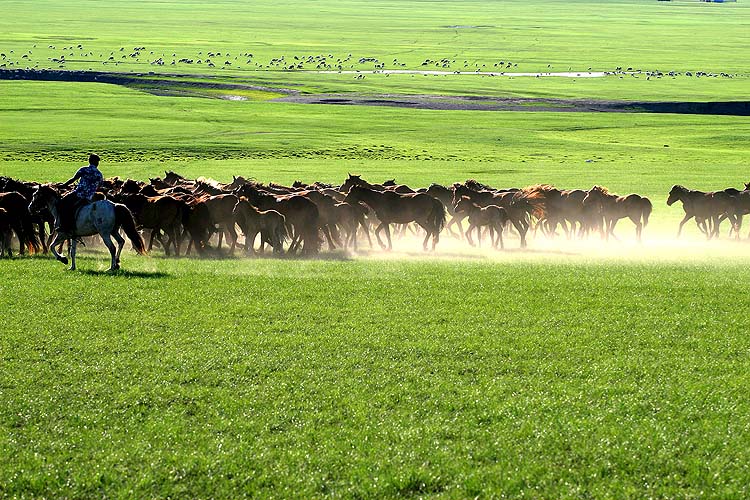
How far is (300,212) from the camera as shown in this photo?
2505 cm

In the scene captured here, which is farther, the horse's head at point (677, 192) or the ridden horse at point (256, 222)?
the horse's head at point (677, 192)

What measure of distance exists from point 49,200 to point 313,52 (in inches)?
4911

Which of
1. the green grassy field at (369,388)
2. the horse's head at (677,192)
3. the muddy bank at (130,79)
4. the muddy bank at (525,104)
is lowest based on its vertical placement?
the green grassy field at (369,388)

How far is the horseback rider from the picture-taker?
19500mm

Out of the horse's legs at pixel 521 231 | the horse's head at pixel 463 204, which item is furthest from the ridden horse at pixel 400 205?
the horse's legs at pixel 521 231

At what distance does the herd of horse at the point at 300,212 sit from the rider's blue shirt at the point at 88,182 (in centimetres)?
25

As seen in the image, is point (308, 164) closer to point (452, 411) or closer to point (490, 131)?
point (490, 131)

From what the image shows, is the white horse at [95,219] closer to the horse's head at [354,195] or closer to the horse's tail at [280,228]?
the horse's tail at [280,228]

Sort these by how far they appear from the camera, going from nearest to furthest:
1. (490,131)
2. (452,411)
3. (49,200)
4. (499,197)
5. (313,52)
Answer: (452,411) < (49,200) < (499,197) < (490,131) < (313,52)

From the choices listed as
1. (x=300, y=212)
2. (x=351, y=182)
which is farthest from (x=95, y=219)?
(x=351, y=182)

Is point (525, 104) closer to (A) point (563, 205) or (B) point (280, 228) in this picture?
(A) point (563, 205)

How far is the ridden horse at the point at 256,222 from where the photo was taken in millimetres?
24562

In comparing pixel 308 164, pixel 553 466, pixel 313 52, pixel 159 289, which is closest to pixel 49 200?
pixel 159 289

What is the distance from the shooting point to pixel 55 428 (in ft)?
36.1
